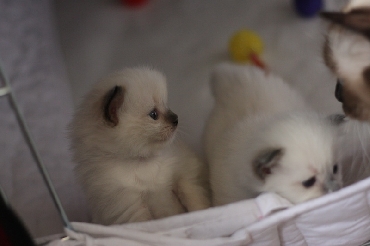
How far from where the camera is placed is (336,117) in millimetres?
911

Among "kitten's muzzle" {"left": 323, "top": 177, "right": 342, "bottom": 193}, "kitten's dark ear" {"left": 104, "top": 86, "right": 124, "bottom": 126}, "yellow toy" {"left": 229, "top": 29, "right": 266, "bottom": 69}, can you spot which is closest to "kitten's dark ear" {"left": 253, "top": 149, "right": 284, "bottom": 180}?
"kitten's muzzle" {"left": 323, "top": 177, "right": 342, "bottom": 193}

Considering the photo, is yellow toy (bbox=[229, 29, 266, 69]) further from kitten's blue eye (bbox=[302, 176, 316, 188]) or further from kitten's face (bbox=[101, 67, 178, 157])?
kitten's blue eye (bbox=[302, 176, 316, 188])

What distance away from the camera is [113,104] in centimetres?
89

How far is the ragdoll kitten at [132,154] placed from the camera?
93 centimetres

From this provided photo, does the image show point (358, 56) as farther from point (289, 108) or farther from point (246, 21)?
point (246, 21)

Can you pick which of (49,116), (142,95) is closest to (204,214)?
(142,95)

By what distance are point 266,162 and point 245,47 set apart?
0.83m

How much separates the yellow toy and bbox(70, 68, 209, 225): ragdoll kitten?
1.80 ft

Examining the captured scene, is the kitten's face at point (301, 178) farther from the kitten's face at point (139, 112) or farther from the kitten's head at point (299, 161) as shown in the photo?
the kitten's face at point (139, 112)

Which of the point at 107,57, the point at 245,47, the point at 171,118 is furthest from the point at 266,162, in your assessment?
the point at 107,57

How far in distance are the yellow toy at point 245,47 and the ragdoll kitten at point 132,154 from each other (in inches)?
21.6

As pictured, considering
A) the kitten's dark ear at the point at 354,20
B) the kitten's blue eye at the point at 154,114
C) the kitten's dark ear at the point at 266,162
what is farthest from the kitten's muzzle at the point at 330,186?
the kitten's blue eye at the point at 154,114

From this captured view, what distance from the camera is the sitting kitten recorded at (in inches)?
29.5

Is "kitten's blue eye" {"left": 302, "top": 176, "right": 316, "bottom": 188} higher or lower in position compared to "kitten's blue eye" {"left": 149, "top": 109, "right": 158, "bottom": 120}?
lower
